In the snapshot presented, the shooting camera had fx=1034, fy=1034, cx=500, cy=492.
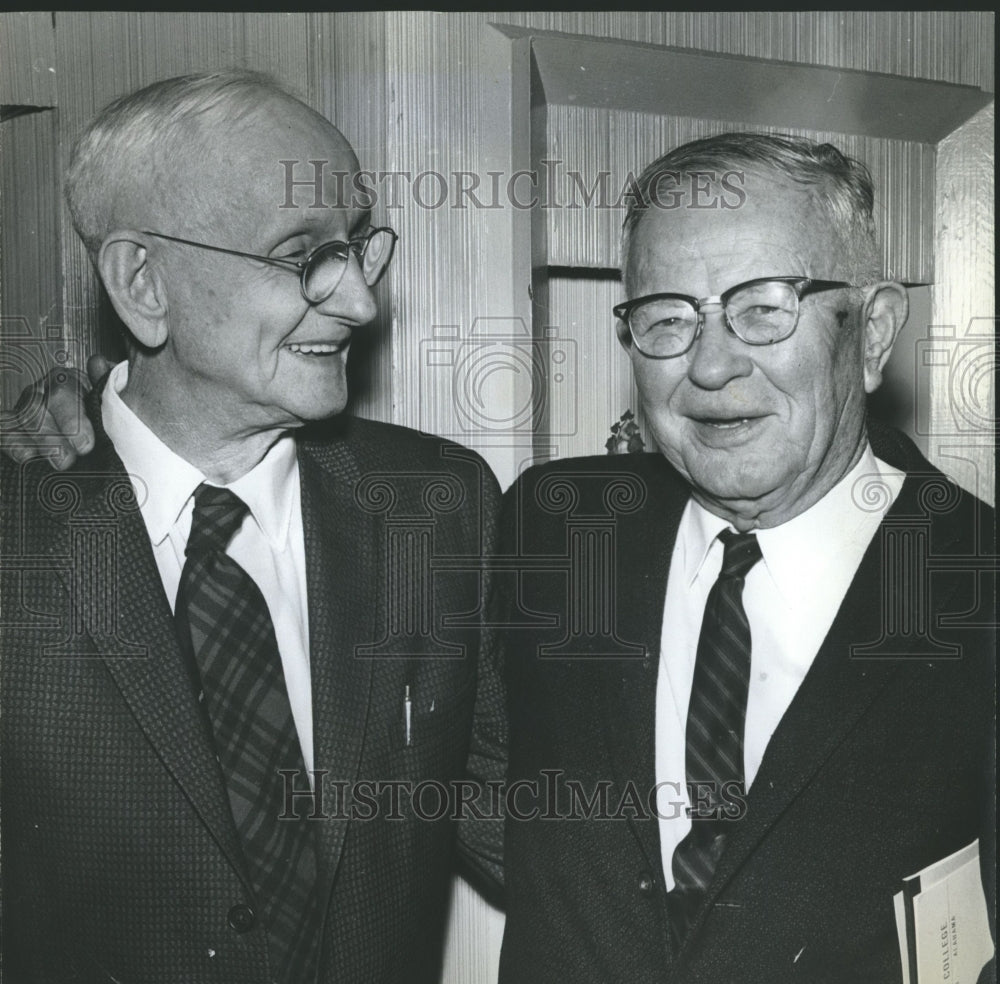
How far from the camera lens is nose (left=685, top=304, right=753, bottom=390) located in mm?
1121

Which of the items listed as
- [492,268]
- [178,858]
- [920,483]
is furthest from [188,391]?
[920,483]

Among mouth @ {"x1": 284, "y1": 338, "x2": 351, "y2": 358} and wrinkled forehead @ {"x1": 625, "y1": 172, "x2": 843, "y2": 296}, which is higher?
wrinkled forehead @ {"x1": 625, "y1": 172, "x2": 843, "y2": 296}

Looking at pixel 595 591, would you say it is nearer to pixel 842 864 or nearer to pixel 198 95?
pixel 842 864

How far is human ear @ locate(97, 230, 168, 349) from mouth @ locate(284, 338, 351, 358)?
0.15 m

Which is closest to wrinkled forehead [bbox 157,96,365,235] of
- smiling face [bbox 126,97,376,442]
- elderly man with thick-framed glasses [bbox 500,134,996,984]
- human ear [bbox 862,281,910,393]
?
smiling face [bbox 126,97,376,442]

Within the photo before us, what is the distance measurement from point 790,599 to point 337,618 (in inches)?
20.9

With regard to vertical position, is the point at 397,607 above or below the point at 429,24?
below

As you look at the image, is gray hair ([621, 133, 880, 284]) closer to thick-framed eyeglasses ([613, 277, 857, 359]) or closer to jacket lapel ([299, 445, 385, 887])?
thick-framed eyeglasses ([613, 277, 857, 359])

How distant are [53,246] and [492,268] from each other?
536 mm

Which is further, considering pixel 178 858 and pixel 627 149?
pixel 627 149

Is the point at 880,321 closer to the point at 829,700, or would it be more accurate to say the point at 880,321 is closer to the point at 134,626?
the point at 829,700

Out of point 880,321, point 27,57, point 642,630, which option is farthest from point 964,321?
point 27,57

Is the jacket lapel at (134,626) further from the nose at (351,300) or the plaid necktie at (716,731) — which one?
the plaid necktie at (716,731)

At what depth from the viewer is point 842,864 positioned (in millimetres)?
1164
